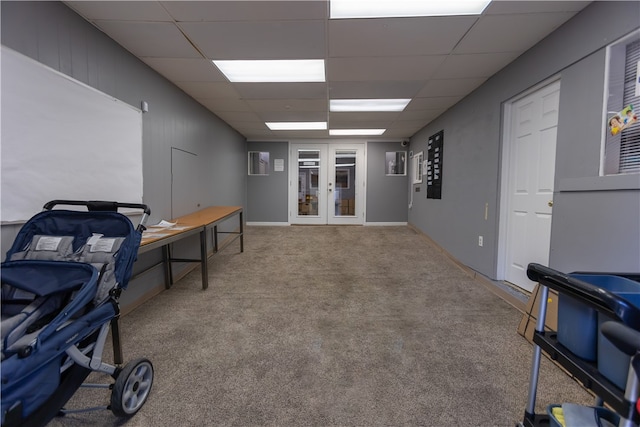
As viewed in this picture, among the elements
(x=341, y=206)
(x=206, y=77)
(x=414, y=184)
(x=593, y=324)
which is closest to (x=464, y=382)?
(x=593, y=324)

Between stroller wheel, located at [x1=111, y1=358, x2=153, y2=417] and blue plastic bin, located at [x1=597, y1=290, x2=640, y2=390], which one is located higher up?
blue plastic bin, located at [x1=597, y1=290, x2=640, y2=390]

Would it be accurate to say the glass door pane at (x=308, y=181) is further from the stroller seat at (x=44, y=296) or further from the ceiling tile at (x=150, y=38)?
the stroller seat at (x=44, y=296)

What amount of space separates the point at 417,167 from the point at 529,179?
3.36 m

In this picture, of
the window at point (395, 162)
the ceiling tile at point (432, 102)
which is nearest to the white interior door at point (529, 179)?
the ceiling tile at point (432, 102)

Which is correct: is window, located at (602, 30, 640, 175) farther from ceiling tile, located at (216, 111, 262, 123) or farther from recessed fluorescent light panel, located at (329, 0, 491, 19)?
ceiling tile, located at (216, 111, 262, 123)

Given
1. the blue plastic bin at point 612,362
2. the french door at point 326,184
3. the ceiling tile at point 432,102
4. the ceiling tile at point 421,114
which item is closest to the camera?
the blue plastic bin at point 612,362

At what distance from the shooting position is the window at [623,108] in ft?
5.14

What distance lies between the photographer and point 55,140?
67.5 inches

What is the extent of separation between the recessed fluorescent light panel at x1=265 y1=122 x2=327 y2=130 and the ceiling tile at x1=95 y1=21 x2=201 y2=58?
106 inches

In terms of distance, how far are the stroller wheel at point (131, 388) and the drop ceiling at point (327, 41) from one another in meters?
2.28

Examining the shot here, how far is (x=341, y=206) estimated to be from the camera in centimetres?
705

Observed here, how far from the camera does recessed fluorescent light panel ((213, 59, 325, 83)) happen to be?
2.67 meters

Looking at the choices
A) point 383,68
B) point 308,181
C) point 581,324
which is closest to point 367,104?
point 383,68

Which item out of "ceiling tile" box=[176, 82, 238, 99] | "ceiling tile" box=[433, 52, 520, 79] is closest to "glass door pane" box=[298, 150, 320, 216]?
"ceiling tile" box=[176, 82, 238, 99]
